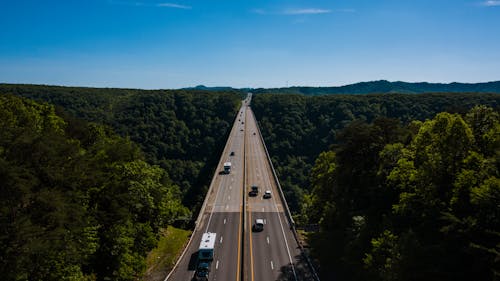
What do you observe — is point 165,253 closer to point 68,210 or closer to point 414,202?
point 68,210

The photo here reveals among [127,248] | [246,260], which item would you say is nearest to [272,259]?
[246,260]

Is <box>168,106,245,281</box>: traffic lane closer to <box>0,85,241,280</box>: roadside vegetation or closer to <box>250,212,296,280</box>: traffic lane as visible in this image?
<box>0,85,241,280</box>: roadside vegetation

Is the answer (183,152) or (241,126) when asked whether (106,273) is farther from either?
(241,126)

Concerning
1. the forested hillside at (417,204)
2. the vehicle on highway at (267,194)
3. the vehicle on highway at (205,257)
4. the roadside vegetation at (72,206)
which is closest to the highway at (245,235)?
the vehicle on highway at (267,194)

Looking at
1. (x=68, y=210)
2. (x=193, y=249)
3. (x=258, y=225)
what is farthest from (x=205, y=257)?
(x=68, y=210)

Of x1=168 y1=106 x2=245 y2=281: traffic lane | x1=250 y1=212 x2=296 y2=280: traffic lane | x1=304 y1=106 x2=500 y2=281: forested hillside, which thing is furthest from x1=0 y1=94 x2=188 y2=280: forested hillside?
x1=304 y1=106 x2=500 y2=281: forested hillside

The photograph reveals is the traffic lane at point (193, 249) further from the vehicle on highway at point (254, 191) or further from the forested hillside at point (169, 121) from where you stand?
the forested hillside at point (169, 121)
